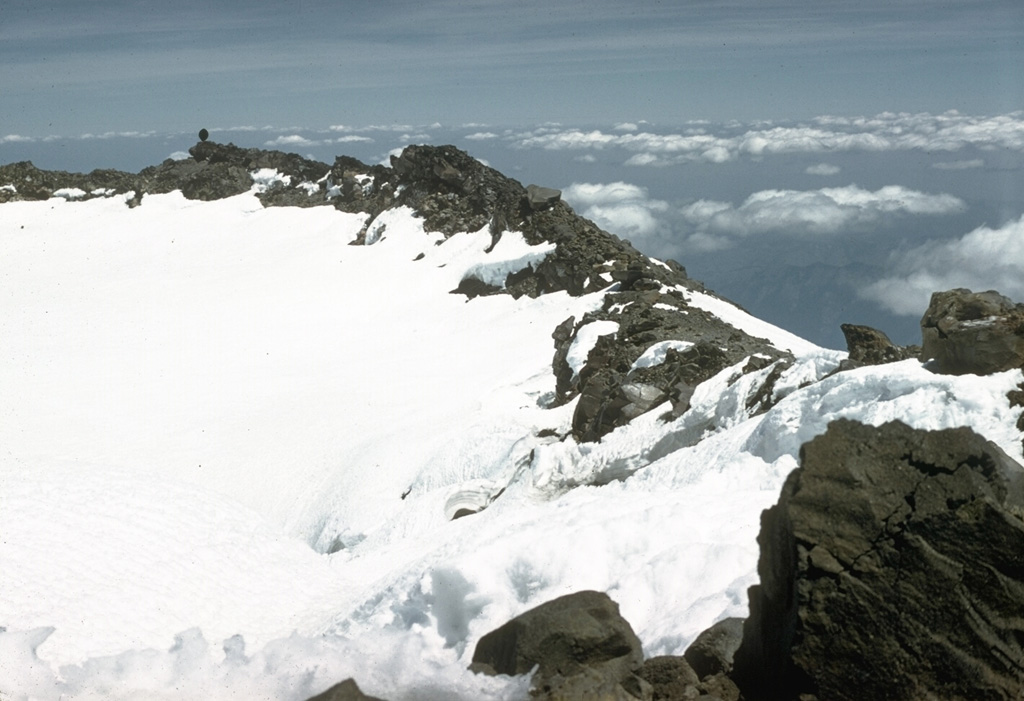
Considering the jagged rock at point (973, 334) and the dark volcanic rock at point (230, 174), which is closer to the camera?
the jagged rock at point (973, 334)

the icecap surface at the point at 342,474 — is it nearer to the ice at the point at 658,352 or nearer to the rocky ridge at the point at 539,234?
the rocky ridge at the point at 539,234

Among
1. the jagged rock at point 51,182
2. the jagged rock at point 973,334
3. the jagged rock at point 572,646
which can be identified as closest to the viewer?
the jagged rock at point 572,646

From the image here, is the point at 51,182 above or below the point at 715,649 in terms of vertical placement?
above

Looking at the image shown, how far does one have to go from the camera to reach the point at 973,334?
44.9 feet

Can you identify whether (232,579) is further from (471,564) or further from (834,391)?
(834,391)

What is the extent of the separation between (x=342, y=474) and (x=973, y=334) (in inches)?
736

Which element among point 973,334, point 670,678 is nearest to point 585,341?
point 973,334

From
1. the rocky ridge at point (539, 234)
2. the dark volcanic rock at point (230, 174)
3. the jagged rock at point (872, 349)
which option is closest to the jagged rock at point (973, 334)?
the jagged rock at point (872, 349)

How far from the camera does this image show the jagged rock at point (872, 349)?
671 inches

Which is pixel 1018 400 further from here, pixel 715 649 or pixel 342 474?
pixel 342 474

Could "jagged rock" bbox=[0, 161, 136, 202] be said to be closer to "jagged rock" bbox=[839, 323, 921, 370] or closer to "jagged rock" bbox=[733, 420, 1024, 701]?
"jagged rock" bbox=[839, 323, 921, 370]

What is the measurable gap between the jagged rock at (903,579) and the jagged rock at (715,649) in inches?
38.5

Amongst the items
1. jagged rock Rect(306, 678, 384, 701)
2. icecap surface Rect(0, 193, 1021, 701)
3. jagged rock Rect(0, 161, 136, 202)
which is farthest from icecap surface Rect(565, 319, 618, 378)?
jagged rock Rect(0, 161, 136, 202)

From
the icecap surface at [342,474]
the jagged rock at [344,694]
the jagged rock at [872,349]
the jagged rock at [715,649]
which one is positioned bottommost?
the icecap surface at [342,474]
